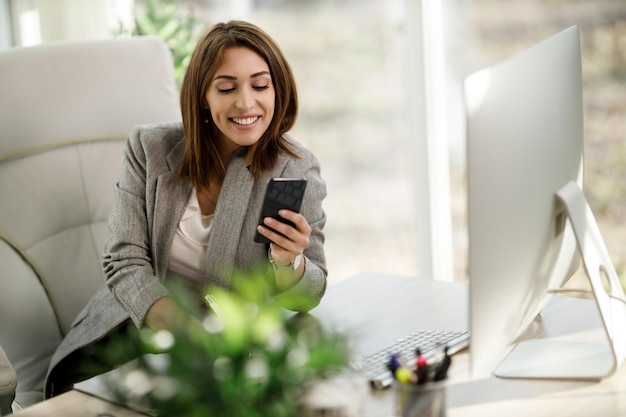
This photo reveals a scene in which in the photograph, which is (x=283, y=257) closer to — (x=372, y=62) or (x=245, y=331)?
(x=245, y=331)

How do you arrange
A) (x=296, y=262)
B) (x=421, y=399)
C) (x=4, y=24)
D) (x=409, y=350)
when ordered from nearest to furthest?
(x=421, y=399)
(x=409, y=350)
(x=296, y=262)
(x=4, y=24)

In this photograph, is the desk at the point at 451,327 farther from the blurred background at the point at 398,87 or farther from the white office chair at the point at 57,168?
the blurred background at the point at 398,87

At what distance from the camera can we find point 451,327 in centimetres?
158

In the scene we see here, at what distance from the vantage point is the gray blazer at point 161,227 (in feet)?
5.92

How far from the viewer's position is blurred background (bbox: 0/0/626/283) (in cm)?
272

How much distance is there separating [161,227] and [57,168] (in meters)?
0.38

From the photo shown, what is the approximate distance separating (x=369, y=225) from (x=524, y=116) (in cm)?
227

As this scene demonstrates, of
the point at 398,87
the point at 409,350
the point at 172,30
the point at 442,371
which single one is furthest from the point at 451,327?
the point at 172,30

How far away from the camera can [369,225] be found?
3.45 m

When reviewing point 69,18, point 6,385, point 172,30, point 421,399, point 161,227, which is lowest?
point 6,385

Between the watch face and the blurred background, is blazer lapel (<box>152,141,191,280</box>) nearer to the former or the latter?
the watch face

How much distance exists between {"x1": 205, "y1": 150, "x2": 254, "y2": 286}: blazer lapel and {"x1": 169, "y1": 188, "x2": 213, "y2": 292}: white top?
48 millimetres

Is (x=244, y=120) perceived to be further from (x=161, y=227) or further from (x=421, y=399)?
(x=421, y=399)

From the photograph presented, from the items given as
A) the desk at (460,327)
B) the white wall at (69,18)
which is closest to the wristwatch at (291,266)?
the desk at (460,327)
